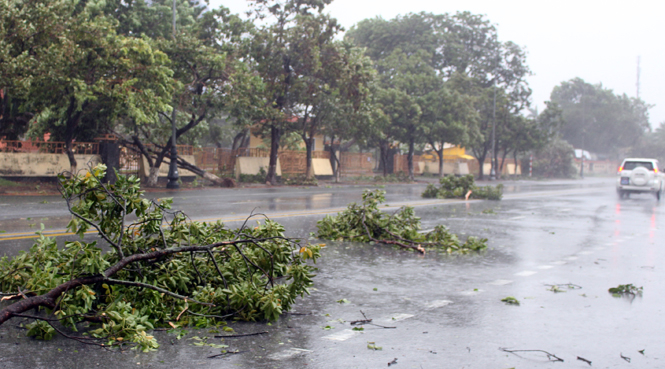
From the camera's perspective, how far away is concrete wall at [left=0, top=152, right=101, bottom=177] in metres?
22.7

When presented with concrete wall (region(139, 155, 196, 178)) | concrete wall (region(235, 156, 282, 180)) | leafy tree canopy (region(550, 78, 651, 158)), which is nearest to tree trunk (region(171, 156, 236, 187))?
concrete wall (region(139, 155, 196, 178))

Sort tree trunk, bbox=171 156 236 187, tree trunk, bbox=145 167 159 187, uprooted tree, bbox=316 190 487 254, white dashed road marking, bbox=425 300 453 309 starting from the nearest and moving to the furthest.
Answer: white dashed road marking, bbox=425 300 453 309 → uprooted tree, bbox=316 190 487 254 → tree trunk, bbox=145 167 159 187 → tree trunk, bbox=171 156 236 187

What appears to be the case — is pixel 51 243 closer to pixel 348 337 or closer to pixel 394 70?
pixel 348 337

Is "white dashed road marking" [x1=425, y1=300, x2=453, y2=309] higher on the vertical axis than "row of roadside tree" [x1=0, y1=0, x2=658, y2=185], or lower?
lower

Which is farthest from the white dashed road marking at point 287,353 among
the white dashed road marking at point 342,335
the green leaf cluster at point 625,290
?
the green leaf cluster at point 625,290

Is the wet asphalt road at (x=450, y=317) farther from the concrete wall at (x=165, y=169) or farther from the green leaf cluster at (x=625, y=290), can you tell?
the concrete wall at (x=165, y=169)

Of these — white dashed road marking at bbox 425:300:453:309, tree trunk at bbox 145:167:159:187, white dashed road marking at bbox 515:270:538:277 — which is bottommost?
white dashed road marking at bbox 515:270:538:277

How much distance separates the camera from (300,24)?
2862 centimetres

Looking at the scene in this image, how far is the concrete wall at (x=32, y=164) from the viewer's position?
22703mm

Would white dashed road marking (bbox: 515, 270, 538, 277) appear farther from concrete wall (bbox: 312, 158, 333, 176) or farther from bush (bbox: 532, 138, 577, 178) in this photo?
bush (bbox: 532, 138, 577, 178)

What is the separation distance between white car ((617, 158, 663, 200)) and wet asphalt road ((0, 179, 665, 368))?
62.7 ft

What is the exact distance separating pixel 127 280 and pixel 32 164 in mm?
20850

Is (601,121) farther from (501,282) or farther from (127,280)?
(127,280)

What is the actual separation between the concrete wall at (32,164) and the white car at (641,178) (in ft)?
82.2
